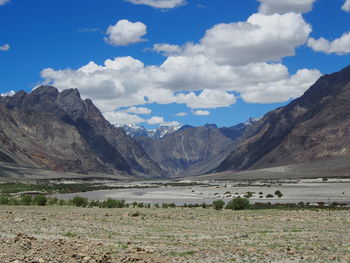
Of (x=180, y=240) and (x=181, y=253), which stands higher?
(x=181, y=253)

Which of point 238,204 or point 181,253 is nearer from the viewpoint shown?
point 181,253

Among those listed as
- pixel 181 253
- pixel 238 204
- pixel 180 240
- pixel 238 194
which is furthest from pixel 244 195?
pixel 181 253

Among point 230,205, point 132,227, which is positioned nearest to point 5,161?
→ point 230,205

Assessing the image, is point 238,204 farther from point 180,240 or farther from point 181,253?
point 181,253

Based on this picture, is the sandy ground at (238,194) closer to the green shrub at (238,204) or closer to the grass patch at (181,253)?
the green shrub at (238,204)

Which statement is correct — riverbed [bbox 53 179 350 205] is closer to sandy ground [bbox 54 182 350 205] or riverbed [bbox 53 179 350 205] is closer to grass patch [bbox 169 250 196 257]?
sandy ground [bbox 54 182 350 205]

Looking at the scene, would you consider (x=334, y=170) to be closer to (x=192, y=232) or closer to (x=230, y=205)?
(x=230, y=205)

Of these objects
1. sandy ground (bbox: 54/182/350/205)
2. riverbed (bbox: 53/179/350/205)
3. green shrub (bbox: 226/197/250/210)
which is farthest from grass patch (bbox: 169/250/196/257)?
sandy ground (bbox: 54/182/350/205)

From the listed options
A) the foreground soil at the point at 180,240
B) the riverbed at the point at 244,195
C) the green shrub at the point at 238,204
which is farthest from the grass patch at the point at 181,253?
the riverbed at the point at 244,195
